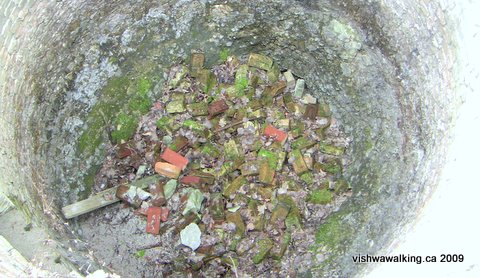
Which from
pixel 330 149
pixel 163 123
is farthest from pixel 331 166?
pixel 163 123

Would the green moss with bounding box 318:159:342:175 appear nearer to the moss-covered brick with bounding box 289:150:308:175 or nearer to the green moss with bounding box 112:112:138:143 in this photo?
the moss-covered brick with bounding box 289:150:308:175

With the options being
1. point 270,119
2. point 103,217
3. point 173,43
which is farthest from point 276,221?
point 173,43

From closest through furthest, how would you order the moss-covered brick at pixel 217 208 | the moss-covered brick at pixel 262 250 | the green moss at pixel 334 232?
the green moss at pixel 334 232
the moss-covered brick at pixel 262 250
the moss-covered brick at pixel 217 208

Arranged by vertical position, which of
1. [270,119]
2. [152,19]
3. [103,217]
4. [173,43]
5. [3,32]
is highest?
[3,32]

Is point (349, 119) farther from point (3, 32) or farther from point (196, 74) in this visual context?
point (3, 32)

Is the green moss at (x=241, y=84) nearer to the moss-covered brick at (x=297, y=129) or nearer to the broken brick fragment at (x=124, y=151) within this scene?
the moss-covered brick at (x=297, y=129)

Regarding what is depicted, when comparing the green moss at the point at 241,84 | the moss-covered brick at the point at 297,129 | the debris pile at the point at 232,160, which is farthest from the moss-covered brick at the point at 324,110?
the green moss at the point at 241,84

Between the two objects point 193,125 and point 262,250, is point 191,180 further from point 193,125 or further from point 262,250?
point 262,250
